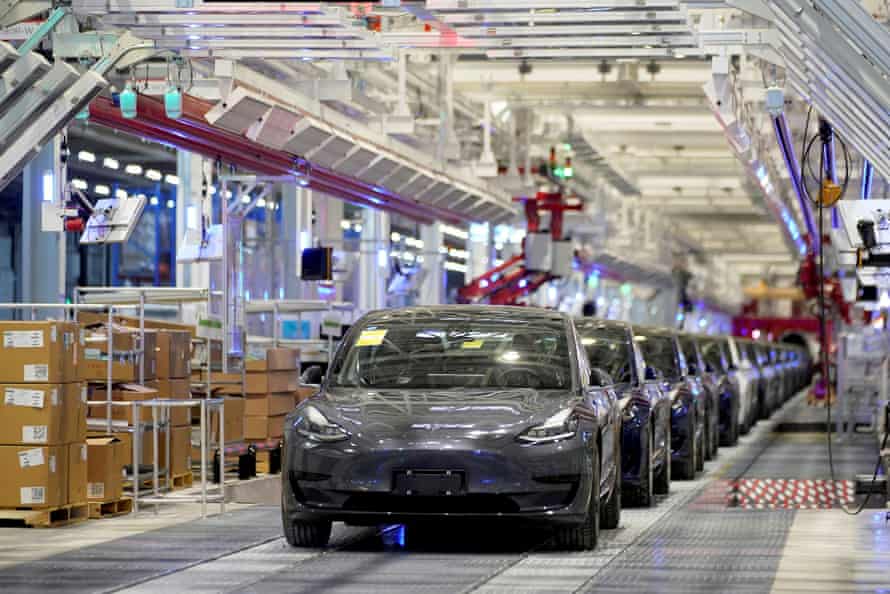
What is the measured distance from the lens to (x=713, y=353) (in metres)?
24.5

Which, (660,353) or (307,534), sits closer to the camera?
(307,534)

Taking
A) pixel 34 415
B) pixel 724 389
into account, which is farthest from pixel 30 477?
pixel 724 389

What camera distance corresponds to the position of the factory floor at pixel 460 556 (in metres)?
8.64

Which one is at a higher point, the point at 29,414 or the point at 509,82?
the point at 509,82

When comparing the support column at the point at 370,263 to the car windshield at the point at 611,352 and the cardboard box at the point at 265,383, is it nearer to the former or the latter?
the cardboard box at the point at 265,383

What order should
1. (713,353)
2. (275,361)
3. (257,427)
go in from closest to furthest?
(257,427)
(275,361)
(713,353)

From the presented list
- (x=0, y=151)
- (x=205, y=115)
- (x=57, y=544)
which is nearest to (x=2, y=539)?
(x=57, y=544)

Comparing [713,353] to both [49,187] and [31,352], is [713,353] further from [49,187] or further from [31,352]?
[31,352]

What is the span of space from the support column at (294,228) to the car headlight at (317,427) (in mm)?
16154

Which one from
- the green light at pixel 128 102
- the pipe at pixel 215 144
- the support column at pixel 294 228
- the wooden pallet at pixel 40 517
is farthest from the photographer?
the support column at pixel 294 228

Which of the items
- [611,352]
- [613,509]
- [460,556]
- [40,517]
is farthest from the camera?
[611,352]

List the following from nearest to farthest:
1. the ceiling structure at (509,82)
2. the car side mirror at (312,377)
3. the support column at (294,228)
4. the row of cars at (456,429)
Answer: the row of cars at (456,429) < the car side mirror at (312,377) < the ceiling structure at (509,82) < the support column at (294,228)

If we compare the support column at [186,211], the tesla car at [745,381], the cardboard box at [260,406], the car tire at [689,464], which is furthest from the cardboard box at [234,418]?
the tesla car at [745,381]

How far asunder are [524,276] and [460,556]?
20343mm
